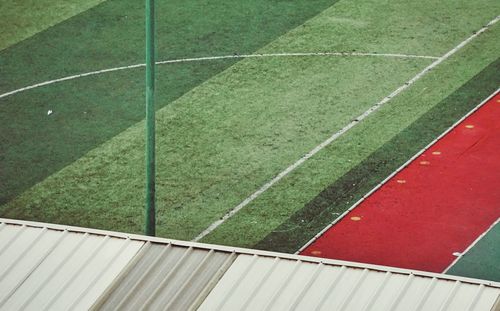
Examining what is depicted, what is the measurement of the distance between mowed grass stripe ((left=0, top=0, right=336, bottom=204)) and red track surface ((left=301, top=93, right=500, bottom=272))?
4.79 m

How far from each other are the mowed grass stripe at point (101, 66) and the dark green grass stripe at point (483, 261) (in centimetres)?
661

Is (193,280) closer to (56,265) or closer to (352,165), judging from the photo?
(56,265)

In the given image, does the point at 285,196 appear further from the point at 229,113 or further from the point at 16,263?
the point at 16,263

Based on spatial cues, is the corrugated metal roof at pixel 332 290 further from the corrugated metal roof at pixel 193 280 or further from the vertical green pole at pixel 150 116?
the vertical green pole at pixel 150 116

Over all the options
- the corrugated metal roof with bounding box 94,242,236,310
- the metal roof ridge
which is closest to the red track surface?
the metal roof ridge

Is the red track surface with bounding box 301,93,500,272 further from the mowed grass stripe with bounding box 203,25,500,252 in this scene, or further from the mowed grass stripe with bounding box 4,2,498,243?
the mowed grass stripe with bounding box 4,2,498,243

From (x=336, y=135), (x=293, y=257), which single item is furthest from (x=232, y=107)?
(x=293, y=257)

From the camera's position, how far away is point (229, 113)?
1973cm

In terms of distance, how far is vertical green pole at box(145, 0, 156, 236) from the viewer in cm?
1485

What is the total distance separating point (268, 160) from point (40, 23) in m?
7.43

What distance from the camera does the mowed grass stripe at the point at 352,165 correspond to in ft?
54.3

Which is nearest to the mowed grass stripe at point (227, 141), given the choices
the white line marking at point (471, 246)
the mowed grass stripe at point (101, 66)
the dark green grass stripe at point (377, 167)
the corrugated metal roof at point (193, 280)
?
the dark green grass stripe at point (377, 167)

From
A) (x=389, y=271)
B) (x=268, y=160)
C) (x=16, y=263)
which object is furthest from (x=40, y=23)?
(x=389, y=271)

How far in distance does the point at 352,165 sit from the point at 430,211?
66.2 inches
